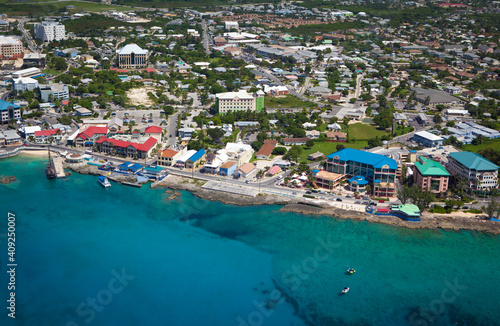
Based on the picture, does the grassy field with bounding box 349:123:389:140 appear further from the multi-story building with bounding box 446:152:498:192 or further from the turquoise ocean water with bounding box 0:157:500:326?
the turquoise ocean water with bounding box 0:157:500:326

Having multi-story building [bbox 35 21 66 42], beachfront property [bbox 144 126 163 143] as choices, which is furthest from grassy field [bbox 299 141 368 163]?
multi-story building [bbox 35 21 66 42]

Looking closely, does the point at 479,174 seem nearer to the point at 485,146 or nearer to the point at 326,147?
the point at 485,146

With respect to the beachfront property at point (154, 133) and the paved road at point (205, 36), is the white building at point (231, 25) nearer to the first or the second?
the paved road at point (205, 36)

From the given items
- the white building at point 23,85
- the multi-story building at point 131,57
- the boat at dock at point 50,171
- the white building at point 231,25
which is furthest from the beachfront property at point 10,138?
the white building at point 231,25

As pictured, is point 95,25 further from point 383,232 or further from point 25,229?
point 383,232

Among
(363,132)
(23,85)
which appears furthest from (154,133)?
A: (23,85)
